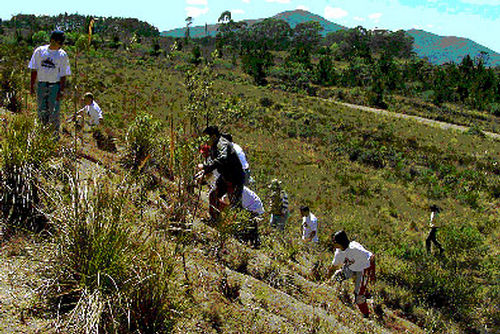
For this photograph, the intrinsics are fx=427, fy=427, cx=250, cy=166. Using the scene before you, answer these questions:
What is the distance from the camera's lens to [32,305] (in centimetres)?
275

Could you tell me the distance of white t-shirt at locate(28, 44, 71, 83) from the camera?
19.5 feet

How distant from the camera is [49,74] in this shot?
19.6ft

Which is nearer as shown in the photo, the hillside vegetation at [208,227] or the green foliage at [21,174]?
the hillside vegetation at [208,227]

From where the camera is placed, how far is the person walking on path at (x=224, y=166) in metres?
5.27

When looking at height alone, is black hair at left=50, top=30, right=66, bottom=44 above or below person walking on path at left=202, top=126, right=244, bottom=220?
above

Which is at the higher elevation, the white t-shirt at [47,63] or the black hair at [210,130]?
the white t-shirt at [47,63]

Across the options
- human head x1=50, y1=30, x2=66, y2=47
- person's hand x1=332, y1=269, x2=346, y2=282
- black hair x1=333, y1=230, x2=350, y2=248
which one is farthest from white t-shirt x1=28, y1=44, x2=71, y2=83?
person's hand x1=332, y1=269, x2=346, y2=282

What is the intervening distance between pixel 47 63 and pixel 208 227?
10.5 feet

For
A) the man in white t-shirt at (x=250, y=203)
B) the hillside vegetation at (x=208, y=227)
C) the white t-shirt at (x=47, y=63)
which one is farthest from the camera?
the man in white t-shirt at (x=250, y=203)

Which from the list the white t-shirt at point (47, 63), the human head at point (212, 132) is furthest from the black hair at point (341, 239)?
the white t-shirt at point (47, 63)

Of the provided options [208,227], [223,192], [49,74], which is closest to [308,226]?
[223,192]

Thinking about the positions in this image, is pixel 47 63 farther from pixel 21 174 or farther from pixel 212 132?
pixel 21 174

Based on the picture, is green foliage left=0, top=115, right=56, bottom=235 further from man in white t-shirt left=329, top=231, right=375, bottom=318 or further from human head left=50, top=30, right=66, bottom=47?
man in white t-shirt left=329, top=231, right=375, bottom=318

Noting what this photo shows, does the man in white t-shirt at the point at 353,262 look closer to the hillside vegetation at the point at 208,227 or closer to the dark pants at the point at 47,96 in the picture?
the hillside vegetation at the point at 208,227
